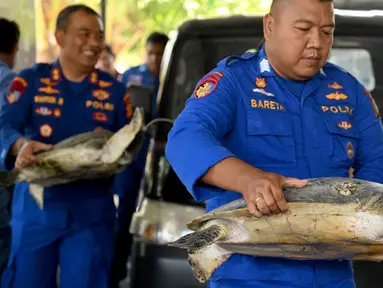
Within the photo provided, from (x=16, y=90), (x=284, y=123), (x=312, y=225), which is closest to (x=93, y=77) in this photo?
Result: (x=16, y=90)

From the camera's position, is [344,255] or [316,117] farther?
[316,117]

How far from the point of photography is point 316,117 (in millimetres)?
2609

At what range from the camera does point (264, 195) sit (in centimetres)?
211

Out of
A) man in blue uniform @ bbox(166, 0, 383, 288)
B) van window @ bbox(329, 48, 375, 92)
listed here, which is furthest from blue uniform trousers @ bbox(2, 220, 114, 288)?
man in blue uniform @ bbox(166, 0, 383, 288)

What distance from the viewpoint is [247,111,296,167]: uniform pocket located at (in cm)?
252

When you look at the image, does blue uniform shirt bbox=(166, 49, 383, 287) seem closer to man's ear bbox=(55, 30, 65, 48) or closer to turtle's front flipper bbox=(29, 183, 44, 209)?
turtle's front flipper bbox=(29, 183, 44, 209)

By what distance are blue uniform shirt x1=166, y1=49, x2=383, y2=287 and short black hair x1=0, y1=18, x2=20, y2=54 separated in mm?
2875

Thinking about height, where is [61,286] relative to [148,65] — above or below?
below

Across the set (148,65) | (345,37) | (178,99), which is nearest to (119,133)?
(178,99)

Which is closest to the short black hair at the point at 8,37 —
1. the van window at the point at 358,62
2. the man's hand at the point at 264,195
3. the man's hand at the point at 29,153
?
the man's hand at the point at 29,153

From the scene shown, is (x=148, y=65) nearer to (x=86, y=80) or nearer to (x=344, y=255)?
(x=86, y=80)

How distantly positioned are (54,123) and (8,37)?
125cm

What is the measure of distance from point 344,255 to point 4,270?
99.5 inches

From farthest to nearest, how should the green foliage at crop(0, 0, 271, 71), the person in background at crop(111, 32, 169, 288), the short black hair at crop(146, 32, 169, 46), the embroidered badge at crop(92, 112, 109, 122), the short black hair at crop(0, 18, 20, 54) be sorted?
the green foliage at crop(0, 0, 271, 71)
the short black hair at crop(146, 32, 169, 46)
the person in background at crop(111, 32, 169, 288)
the short black hair at crop(0, 18, 20, 54)
the embroidered badge at crop(92, 112, 109, 122)
